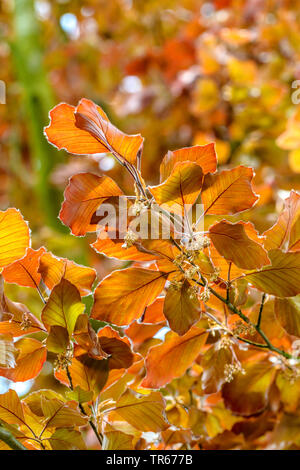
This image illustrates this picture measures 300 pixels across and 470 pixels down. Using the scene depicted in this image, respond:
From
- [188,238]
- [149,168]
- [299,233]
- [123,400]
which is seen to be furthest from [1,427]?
[149,168]

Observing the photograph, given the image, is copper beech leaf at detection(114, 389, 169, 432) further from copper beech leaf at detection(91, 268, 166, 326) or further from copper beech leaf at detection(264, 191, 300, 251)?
copper beech leaf at detection(264, 191, 300, 251)

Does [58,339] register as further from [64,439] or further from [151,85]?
[151,85]

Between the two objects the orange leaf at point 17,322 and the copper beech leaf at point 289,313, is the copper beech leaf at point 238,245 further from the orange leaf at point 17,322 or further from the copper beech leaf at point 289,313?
the orange leaf at point 17,322

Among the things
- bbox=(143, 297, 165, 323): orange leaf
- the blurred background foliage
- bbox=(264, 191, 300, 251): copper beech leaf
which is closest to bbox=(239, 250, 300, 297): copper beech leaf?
bbox=(264, 191, 300, 251): copper beech leaf

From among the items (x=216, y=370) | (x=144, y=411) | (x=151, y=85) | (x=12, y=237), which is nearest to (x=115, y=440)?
(x=144, y=411)

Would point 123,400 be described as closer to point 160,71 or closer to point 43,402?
point 43,402

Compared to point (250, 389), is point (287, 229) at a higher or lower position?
higher
